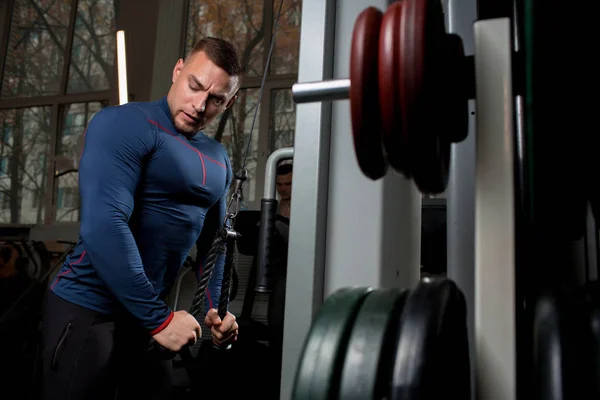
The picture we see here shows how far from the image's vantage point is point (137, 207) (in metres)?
1.31

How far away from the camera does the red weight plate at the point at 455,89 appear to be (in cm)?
56

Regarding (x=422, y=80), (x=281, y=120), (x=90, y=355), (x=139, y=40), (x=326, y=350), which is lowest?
(x=90, y=355)

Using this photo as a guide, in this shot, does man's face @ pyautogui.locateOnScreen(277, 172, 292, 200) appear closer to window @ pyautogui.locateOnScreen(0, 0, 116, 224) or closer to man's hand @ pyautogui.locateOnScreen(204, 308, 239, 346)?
man's hand @ pyautogui.locateOnScreen(204, 308, 239, 346)

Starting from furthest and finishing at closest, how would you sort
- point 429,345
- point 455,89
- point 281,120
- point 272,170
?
point 281,120, point 272,170, point 455,89, point 429,345

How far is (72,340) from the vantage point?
3.90ft

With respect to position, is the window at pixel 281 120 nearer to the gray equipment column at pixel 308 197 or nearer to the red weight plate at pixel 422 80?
the gray equipment column at pixel 308 197

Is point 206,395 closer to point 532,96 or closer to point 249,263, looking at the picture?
point 249,263

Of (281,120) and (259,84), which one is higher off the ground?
(259,84)

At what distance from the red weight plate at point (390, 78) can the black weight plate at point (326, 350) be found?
0.16 meters

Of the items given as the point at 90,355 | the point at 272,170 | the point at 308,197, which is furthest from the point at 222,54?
the point at 90,355

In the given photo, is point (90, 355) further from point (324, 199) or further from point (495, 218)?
point (495, 218)

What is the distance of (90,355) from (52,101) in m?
3.38

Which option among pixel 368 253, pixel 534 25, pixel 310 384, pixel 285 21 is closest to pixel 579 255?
pixel 368 253

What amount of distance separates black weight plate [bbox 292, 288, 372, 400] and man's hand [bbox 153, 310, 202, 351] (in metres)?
0.75
